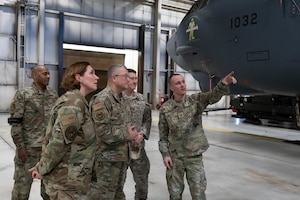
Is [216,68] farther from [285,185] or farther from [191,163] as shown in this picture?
[191,163]

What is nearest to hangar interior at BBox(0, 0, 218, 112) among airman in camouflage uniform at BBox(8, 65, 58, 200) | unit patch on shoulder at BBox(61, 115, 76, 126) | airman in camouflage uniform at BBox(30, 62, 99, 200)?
airman in camouflage uniform at BBox(8, 65, 58, 200)

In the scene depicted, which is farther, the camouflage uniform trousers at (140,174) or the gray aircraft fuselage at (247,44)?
the gray aircraft fuselage at (247,44)

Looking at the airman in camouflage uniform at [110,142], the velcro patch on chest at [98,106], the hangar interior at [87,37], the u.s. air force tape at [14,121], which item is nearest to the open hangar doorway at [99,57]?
the hangar interior at [87,37]

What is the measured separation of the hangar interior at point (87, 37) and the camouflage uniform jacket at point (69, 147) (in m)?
13.7

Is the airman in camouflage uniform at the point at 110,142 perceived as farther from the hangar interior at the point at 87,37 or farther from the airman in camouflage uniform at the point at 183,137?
the hangar interior at the point at 87,37

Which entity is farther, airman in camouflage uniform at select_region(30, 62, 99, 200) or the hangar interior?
the hangar interior

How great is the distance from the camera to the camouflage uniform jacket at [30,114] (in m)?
3.46

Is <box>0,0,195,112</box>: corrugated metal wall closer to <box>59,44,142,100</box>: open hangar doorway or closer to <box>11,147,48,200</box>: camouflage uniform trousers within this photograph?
<box>59,44,142,100</box>: open hangar doorway

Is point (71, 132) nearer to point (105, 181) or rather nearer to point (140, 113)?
point (105, 181)

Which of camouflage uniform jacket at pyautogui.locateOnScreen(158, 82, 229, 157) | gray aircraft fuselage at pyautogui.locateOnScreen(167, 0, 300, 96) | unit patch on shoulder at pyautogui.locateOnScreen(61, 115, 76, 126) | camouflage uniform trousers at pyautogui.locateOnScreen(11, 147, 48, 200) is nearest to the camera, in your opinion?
unit patch on shoulder at pyautogui.locateOnScreen(61, 115, 76, 126)

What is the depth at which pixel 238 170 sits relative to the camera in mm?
5371

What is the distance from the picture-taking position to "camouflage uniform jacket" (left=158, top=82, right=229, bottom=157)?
3.21 meters

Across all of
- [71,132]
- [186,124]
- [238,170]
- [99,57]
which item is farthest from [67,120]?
[99,57]

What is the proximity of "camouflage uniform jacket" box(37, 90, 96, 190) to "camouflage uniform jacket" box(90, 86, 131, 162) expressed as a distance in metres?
0.41
